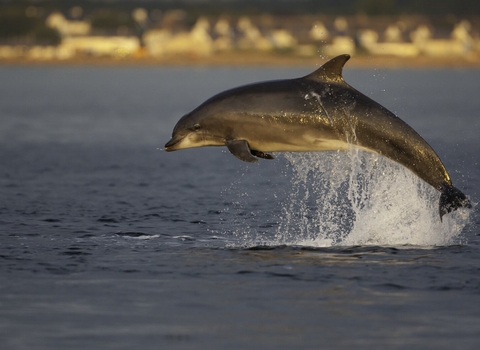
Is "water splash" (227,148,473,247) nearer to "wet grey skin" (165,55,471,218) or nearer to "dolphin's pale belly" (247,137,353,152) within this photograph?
"dolphin's pale belly" (247,137,353,152)

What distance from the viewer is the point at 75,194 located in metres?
20.9

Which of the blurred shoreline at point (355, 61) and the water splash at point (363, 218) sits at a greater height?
the blurred shoreline at point (355, 61)

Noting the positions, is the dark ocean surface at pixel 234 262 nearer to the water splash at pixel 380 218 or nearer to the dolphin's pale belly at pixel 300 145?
the water splash at pixel 380 218

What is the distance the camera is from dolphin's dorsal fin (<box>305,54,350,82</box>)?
1331cm

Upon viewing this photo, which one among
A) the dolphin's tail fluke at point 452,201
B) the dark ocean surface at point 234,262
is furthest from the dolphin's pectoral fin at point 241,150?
the dolphin's tail fluke at point 452,201

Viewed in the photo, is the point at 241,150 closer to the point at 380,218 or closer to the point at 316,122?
the point at 316,122

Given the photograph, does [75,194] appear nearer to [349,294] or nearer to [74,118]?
[349,294]

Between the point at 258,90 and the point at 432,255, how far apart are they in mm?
3209

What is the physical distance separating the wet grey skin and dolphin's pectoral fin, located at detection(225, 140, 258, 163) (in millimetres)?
20

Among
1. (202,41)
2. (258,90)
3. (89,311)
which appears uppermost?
(202,41)

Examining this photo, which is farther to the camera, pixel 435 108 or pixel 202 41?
pixel 202 41

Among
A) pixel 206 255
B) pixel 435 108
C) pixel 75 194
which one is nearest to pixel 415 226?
pixel 206 255

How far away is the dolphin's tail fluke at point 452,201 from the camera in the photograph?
13.0 meters

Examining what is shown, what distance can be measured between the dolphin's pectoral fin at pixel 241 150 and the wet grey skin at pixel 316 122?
20 millimetres
